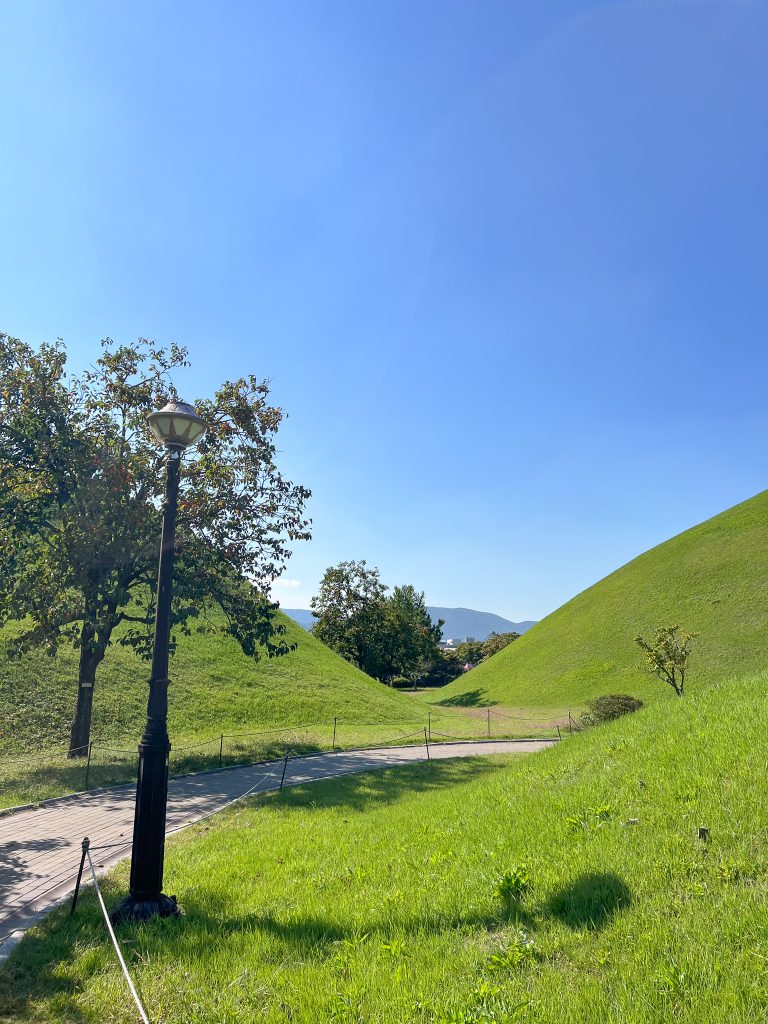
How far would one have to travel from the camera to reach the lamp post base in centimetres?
609

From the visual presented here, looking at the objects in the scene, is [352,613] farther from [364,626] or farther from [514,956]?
[514,956]

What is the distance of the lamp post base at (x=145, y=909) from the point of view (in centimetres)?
609

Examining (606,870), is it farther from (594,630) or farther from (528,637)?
(528,637)

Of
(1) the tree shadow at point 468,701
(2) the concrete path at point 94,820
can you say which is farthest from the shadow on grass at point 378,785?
(1) the tree shadow at point 468,701

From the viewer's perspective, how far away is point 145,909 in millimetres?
6184

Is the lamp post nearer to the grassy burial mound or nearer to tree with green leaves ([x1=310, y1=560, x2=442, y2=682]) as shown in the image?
the grassy burial mound

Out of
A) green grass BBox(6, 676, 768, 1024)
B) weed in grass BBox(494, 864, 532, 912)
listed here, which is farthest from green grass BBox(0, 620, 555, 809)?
weed in grass BBox(494, 864, 532, 912)

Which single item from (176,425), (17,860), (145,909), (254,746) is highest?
(176,425)

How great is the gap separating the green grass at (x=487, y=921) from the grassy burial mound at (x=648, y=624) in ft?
129

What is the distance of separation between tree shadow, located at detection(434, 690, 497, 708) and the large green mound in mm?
11741

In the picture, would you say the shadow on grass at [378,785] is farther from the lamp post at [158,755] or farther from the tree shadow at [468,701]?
the tree shadow at [468,701]

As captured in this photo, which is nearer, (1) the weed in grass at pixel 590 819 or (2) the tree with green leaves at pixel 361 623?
(1) the weed in grass at pixel 590 819

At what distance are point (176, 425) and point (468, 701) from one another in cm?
5255

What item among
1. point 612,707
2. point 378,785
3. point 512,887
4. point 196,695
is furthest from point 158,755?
point 196,695
